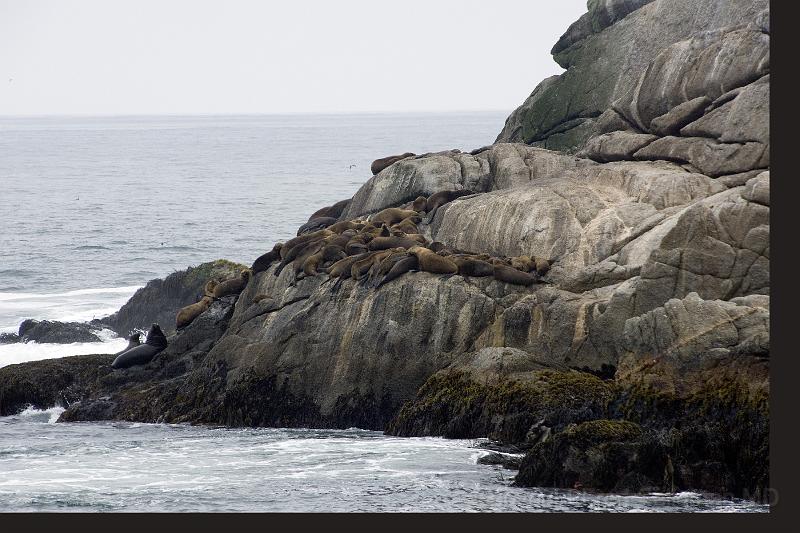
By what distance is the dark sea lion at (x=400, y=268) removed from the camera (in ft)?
90.4

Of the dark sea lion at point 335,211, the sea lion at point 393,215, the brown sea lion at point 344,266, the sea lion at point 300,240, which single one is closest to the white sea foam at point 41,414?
the sea lion at point 300,240

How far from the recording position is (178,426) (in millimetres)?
28109

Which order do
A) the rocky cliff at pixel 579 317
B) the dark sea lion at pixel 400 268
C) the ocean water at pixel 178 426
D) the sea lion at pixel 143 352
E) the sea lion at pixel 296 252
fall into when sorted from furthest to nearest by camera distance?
1. the sea lion at pixel 143 352
2. the sea lion at pixel 296 252
3. the dark sea lion at pixel 400 268
4. the rocky cliff at pixel 579 317
5. the ocean water at pixel 178 426

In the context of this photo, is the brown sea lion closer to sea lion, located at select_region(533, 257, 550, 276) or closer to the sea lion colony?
the sea lion colony

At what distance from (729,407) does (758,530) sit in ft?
11.3

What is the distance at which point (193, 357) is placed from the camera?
30.8 m

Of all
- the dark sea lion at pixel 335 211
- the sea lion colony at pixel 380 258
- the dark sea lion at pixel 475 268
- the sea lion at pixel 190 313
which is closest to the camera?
the dark sea lion at pixel 475 268

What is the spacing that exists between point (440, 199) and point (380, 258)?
4.18 metres

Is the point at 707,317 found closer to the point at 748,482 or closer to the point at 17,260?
the point at 748,482

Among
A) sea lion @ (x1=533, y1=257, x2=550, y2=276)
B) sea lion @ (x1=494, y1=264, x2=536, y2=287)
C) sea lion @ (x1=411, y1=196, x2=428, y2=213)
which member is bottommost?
sea lion @ (x1=494, y1=264, x2=536, y2=287)

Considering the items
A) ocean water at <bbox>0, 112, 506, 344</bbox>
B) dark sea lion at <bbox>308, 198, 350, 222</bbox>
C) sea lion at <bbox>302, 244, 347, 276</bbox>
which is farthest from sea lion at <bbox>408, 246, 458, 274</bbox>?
ocean water at <bbox>0, 112, 506, 344</bbox>

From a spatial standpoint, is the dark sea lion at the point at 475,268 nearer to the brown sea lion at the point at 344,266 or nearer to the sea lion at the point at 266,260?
the brown sea lion at the point at 344,266

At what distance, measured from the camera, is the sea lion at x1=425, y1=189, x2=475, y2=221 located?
106 feet

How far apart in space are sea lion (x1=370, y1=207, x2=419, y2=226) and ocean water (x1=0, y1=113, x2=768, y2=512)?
7462mm
